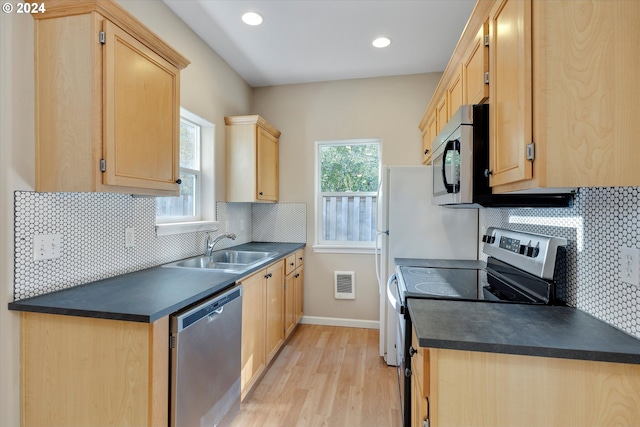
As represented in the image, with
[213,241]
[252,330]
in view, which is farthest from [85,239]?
[252,330]

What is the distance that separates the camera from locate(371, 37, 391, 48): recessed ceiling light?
8.60 feet

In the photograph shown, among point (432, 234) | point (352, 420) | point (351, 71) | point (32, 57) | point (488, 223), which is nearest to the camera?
point (32, 57)

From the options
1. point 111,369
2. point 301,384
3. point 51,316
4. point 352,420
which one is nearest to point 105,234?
point 51,316

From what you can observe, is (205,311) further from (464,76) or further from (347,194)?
(347,194)

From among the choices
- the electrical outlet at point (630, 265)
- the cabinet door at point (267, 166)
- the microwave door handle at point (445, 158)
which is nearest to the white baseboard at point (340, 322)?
the cabinet door at point (267, 166)

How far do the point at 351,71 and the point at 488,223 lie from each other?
6.68ft

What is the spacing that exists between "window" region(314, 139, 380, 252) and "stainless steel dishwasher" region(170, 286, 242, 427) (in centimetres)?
187

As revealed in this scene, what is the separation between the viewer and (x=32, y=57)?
1342 mm

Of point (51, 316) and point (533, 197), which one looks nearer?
point (51, 316)

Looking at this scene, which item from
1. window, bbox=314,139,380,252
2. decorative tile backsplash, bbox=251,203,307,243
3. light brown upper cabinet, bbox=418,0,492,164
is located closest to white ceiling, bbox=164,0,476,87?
light brown upper cabinet, bbox=418,0,492,164

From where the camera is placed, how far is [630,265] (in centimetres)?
101

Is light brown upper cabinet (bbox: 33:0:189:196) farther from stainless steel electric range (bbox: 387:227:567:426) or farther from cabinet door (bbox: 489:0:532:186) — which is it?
cabinet door (bbox: 489:0:532:186)

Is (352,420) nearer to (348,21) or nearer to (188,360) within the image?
(188,360)

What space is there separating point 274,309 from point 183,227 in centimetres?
98
